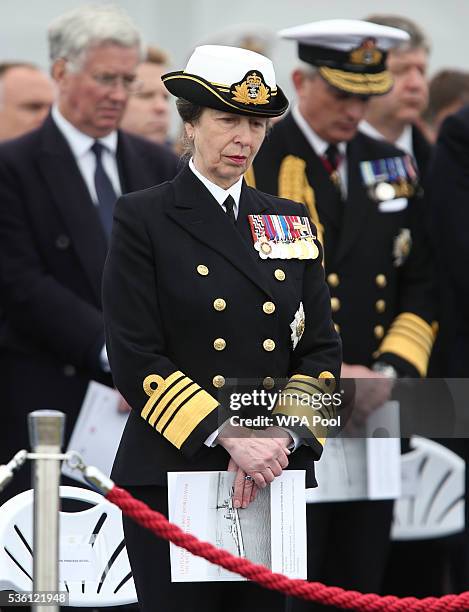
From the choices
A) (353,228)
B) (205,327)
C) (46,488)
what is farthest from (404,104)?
(46,488)

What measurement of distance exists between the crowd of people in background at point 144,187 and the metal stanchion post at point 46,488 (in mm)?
1807

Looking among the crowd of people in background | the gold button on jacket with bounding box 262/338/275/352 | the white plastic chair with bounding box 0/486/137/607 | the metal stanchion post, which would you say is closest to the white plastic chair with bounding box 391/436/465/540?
the crowd of people in background

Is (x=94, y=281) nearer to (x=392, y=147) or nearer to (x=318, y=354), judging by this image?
(x=392, y=147)

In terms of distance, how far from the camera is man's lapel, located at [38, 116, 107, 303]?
207 inches

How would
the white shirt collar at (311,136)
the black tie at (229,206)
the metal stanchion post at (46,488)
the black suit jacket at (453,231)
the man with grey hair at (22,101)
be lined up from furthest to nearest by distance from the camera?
1. the man with grey hair at (22,101)
2. the black suit jacket at (453,231)
3. the white shirt collar at (311,136)
4. the black tie at (229,206)
5. the metal stanchion post at (46,488)

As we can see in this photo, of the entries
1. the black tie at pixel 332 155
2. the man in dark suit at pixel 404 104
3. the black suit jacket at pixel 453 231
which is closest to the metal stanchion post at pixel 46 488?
the black tie at pixel 332 155

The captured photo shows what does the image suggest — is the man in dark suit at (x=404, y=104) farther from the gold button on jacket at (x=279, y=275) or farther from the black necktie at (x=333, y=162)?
the gold button on jacket at (x=279, y=275)

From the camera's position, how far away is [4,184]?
533cm

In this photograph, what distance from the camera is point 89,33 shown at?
5484 millimetres

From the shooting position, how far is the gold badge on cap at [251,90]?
3.67 m

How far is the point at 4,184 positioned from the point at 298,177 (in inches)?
41.3

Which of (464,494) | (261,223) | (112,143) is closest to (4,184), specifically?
(112,143)

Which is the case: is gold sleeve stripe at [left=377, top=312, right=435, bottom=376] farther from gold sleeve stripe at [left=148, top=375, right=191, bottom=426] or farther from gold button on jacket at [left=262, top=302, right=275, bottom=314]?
gold sleeve stripe at [left=148, top=375, right=191, bottom=426]

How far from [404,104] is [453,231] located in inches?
46.9
